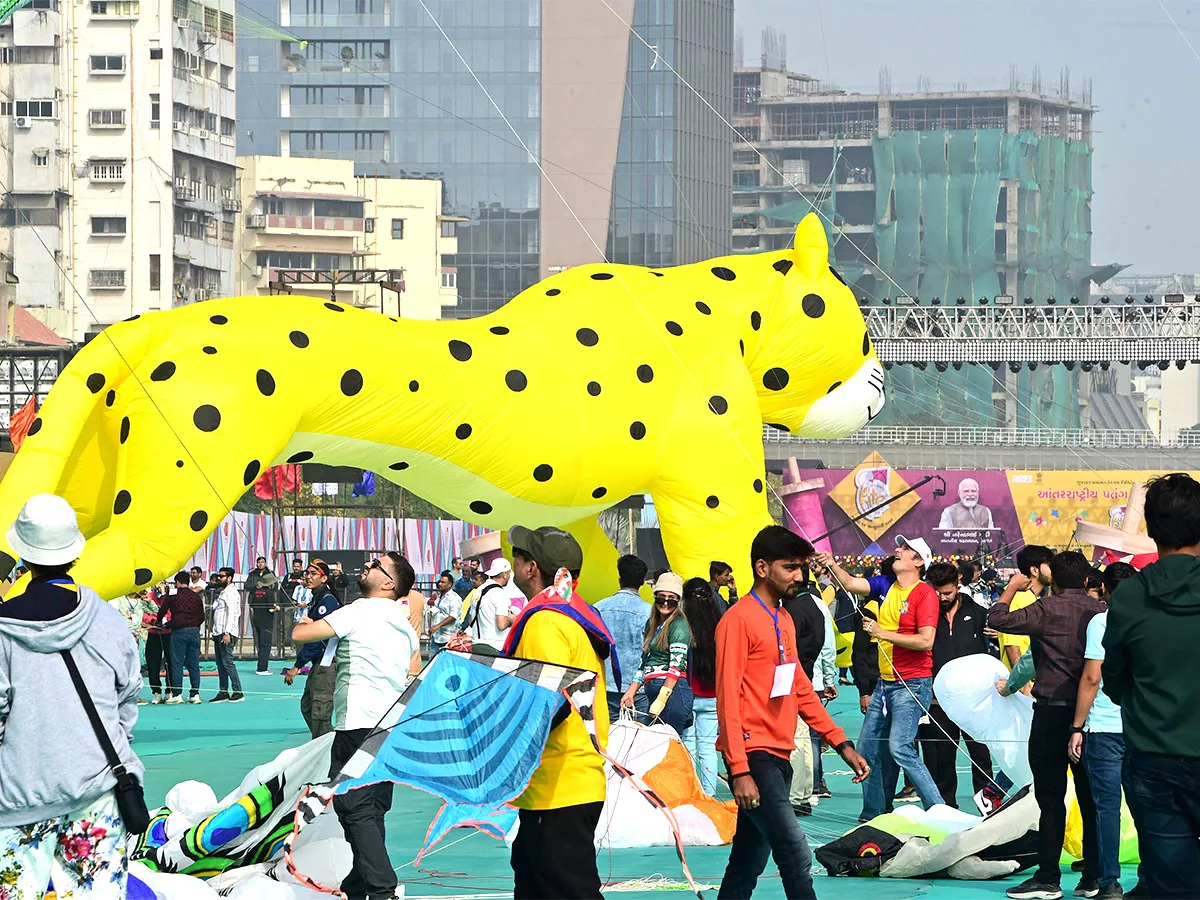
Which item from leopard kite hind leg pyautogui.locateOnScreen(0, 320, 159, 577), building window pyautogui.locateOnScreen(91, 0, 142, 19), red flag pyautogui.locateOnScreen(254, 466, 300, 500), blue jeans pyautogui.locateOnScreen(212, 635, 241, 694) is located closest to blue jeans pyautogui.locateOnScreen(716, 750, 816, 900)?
leopard kite hind leg pyautogui.locateOnScreen(0, 320, 159, 577)

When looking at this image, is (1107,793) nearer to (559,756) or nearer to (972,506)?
(559,756)

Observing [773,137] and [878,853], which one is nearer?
[878,853]

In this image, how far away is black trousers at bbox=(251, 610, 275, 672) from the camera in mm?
23141

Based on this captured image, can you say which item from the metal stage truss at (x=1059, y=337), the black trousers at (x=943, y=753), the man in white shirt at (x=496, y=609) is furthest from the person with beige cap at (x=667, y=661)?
the metal stage truss at (x=1059, y=337)

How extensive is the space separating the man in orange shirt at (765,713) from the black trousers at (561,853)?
675mm

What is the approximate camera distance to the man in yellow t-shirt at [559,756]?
588cm

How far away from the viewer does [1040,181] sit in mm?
105562

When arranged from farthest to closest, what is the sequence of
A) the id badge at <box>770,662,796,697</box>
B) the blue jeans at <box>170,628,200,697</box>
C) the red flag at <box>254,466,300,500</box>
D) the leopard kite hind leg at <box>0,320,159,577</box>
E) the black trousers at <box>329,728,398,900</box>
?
the red flag at <box>254,466,300,500</box>, the blue jeans at <box>170,628,200,697</box>, the leopard kite hind leg at <box>0,320,159,577</box>, the black trousers at <box>329,728,398,900</box>, the id badge at <box>770,662,796,697</box>

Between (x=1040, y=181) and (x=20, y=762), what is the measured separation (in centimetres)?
10495

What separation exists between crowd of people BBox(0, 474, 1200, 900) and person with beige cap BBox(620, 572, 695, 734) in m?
0.01

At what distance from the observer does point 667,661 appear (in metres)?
9.73

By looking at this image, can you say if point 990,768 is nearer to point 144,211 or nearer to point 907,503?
point 907,503

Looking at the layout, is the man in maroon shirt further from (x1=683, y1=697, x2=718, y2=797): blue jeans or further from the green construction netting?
the green construction netting

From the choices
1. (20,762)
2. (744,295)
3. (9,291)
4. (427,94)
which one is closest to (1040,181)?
(427,94)
